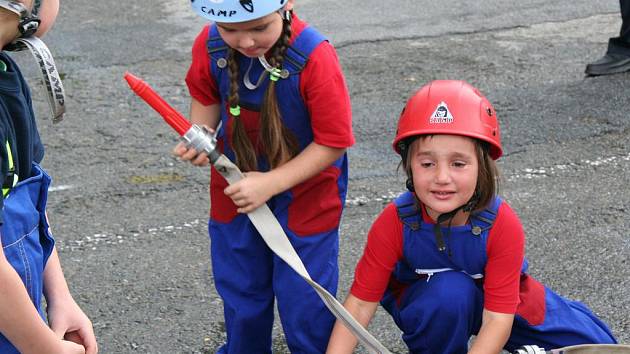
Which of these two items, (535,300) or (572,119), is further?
(572,119)

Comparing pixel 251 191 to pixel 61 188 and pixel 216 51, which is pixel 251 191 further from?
pixel 61 188

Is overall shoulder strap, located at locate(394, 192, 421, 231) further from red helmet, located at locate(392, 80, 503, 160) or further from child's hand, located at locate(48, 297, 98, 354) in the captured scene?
child's hand, located at locate(48, 297, 98, 354)

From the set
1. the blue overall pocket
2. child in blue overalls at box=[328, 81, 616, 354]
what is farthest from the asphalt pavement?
the blue overall pocket

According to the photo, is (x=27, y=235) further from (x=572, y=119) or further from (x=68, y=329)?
(x=572, y=119)

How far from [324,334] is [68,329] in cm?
104

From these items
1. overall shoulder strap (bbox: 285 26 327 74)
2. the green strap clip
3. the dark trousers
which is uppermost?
overall shoulder strap (bbox: 285 26 327 74)

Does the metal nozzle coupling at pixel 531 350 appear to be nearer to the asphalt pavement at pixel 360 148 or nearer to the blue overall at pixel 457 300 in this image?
the blue overall at pixel 457 300

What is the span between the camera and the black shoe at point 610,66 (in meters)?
6.29

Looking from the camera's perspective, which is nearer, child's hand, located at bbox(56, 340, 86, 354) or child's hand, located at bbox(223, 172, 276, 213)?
child's hand, located at bbox(56, 340, 86, 354)

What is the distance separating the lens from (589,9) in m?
7.89

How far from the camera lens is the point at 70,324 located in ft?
7.95

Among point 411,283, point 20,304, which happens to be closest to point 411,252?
point 411,283

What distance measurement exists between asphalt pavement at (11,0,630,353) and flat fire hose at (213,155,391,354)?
0.81 metres

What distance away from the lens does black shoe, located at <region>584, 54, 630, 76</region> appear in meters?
6.29
